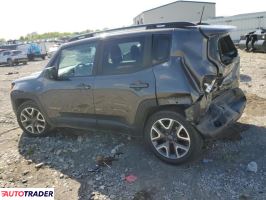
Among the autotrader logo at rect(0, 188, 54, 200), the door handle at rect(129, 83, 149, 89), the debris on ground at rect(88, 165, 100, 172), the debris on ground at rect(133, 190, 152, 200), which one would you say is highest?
the door handle at rect(129, 83, 149, 89)

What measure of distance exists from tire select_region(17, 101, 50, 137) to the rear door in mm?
1500

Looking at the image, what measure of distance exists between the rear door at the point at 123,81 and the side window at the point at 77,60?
0.25 metres

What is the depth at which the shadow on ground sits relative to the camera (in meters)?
3.84

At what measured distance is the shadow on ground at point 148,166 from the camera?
3.84 metres

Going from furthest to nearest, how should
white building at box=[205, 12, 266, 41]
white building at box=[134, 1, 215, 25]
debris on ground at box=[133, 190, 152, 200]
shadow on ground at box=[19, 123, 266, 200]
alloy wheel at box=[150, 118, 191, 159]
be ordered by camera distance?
white building at box=[134, 1, 215, 25] → white building at box=[205, 12, 266, 41] → alloy wheel at box=[150, 118, 191, 159] → shadow on ground at box=[19, 123, 266, 200] → debris on ground at box=[133, 190, 152, 200]

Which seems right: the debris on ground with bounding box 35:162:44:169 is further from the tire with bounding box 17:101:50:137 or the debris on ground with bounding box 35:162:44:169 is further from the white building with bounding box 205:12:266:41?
the white building with bounding box 205:12:266:41

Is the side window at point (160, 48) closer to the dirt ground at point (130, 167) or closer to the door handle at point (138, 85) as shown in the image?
the door handle at point (138, 85)

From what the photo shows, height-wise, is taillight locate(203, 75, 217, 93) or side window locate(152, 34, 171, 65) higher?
side window locate(152, 34, 171, 65)

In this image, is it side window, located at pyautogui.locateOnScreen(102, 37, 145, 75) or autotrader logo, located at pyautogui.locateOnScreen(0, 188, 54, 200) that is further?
side window, located at pyautogui.locateOnScreen(102, 37, 145, 75)

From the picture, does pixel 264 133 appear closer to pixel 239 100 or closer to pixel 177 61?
pixel 239 100

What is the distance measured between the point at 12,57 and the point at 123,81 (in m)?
25.4

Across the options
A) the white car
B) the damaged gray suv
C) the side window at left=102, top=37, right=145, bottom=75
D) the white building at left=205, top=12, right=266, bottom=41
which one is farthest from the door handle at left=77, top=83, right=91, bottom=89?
the white building at left=205, top=12, right=266, bottom=41

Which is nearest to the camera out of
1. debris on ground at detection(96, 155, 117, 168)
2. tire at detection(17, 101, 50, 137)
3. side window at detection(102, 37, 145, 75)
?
side window at detection(102, 37, 145, 75)

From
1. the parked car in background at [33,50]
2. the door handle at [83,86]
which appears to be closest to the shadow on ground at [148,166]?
the door handle at [83,86]
